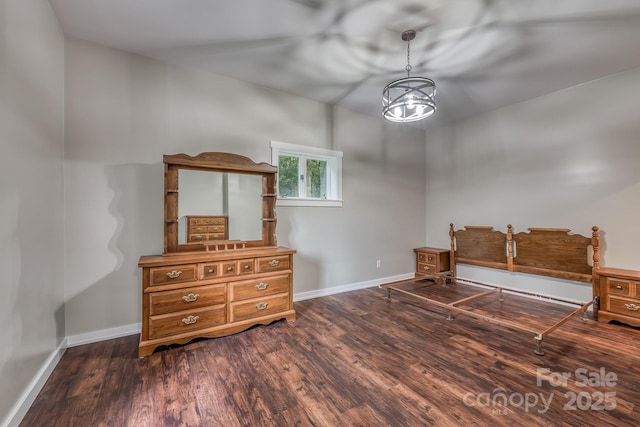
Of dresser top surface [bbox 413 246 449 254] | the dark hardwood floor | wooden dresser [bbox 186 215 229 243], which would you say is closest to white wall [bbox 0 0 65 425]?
the dark hardwood floor

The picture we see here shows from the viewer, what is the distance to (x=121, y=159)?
2787 mm

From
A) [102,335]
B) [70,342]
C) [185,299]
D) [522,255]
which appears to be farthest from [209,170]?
[522,255]

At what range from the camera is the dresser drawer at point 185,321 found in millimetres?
2416

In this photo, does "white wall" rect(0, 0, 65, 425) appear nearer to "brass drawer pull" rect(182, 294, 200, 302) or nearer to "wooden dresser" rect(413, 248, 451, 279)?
"brass drawer pull" rect(182, 294, 200, 302)

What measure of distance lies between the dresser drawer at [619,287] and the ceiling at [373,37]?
8.10 feet

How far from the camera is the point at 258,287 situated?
293cm

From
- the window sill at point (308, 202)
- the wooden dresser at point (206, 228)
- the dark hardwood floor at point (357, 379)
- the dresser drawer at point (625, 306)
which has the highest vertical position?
the window sill at point (308, 202)

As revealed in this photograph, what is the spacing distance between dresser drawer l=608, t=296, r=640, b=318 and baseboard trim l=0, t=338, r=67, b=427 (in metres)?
5.28

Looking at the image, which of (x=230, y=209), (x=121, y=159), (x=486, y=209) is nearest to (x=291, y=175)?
(x=230, y=209)

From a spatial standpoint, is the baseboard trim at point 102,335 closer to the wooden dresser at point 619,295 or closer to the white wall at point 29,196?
the white wall at point 29,196

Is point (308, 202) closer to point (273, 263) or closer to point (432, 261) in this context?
point (273, 263)

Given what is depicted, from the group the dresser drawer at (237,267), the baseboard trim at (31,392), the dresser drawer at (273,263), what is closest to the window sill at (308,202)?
the dresser drawer at (273,263)

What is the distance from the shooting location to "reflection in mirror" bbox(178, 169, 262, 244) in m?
2.92

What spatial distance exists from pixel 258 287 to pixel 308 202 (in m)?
1.50
